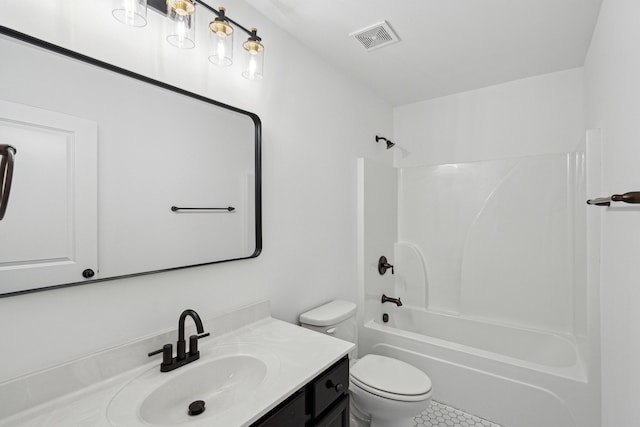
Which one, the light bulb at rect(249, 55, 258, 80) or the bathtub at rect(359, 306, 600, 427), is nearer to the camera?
the light bulb at rect(249, 55, 258, 80)

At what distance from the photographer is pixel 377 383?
1.67 metres

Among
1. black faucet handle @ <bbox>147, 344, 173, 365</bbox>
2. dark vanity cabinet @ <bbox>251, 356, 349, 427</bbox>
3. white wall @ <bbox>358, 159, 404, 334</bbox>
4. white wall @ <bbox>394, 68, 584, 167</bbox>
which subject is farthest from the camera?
white wall @ <bbox>358, 159, 404, 334</bbox>

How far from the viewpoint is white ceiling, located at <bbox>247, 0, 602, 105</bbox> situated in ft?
5.08

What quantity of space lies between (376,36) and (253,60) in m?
0.85

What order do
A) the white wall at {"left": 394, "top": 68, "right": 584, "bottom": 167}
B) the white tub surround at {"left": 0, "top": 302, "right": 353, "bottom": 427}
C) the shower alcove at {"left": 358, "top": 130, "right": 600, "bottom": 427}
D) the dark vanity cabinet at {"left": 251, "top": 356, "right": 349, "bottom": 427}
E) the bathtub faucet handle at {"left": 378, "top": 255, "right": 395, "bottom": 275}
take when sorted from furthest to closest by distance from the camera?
1. the bathtub faucet handle at {"left": 378, "top": 255, "right": 395, "bottom": 275}
2. the white wall at {"left": 394, "top": 68, "right": 584, "bottom": 167}
3. the shower alcove at {"left": 358, "top": 130, "right": 600, "bottom": 427}
4. the dark vanity cabinet at {"left": 251, "top": 356, "right": 349, "bottom": 427}
5. the white tub surround at {"left": 0, "top": 302, "right": 353, "bottom": 427}

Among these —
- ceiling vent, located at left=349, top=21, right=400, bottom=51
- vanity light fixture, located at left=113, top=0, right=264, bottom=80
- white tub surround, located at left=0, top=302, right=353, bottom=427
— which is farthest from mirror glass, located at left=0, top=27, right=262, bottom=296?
ceiling vent, located at left=349, top=21, right=400, bottom=51

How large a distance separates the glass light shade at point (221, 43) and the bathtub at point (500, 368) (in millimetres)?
2073

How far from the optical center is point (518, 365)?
1.87 meters

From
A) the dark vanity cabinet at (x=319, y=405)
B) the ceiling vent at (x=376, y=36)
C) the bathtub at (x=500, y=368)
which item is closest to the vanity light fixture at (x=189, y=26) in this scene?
the ceiling vent at (x=376, y=36)

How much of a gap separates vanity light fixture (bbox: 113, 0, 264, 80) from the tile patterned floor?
2.36m

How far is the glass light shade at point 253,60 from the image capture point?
54.1 inches

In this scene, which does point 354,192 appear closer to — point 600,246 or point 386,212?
point 386,212

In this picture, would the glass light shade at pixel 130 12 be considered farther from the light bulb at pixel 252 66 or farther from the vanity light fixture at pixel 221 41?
the light bulb at pixel 252 66

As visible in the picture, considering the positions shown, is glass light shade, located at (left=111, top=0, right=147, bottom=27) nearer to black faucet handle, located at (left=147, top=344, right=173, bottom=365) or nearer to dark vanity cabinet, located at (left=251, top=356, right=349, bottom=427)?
black faucet handle, located at (left=147, top=344, right=173, bottom=365)
